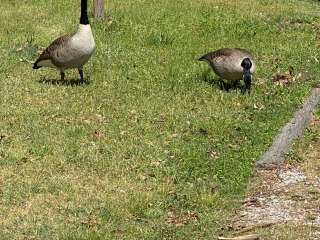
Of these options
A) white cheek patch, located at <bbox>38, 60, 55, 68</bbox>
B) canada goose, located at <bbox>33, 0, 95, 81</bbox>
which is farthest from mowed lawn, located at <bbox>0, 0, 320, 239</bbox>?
canada goose, located at <bbox>33, 0, 95, 81</bbox>

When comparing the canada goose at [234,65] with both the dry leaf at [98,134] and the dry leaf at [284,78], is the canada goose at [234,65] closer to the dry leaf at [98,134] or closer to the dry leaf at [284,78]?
the dry leaf at [284,78]

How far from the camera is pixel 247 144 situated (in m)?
11.5

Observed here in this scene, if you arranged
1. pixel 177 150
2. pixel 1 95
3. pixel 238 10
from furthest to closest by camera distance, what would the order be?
pixel 238 10, pixel 1 95, pixel 177 150

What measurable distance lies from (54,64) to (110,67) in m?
2.01

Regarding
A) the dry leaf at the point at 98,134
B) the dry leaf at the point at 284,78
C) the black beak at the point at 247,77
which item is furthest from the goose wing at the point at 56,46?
the dry leaf at the point at 284,78

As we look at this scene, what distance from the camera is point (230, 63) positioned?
14.2 m

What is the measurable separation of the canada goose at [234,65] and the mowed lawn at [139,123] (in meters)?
0.39

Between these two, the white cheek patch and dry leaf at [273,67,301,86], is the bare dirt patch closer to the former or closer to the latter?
dry leaf at [273,67,301,86]

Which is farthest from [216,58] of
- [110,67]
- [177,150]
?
[177,150]

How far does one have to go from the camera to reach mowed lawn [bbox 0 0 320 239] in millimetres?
8867

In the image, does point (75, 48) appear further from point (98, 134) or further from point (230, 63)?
point (230, 63)

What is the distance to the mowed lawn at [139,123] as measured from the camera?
8867 millimetres

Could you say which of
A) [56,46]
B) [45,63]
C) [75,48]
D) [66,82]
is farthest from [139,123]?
[45,63]

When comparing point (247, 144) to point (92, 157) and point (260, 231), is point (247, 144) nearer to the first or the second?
Result: point (92, 157)
